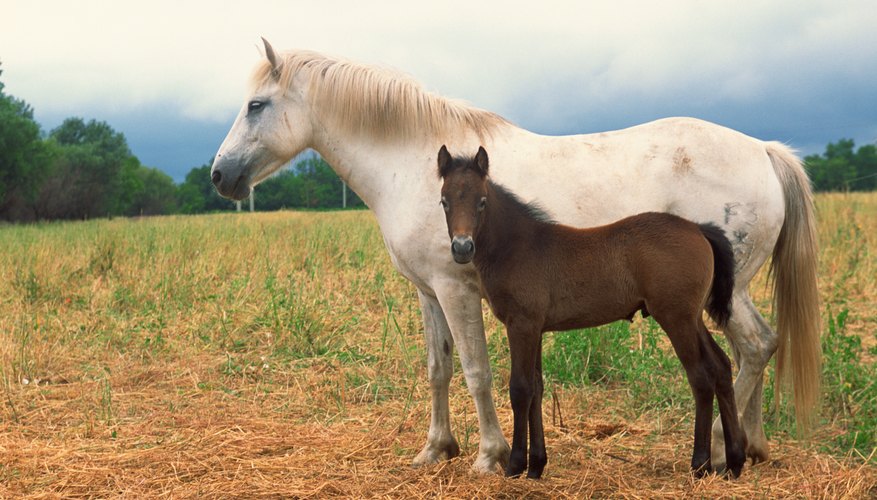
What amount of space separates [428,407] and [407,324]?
2.26 meters

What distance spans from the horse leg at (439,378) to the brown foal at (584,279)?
2.52ft

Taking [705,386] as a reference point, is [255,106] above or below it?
above

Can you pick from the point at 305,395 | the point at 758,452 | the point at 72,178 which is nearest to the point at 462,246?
the point at 758,452

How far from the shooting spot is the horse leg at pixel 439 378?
4.58m

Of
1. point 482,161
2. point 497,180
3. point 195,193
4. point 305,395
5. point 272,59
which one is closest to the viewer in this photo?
point 482,161

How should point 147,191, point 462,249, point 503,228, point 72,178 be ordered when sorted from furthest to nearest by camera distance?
point 147,191, point 72,178, point 503,228, point 462,249

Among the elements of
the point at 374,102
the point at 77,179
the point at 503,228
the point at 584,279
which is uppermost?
Result: the point at 77,179

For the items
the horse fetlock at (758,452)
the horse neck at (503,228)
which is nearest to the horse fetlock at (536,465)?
the horse neck at (503,228)

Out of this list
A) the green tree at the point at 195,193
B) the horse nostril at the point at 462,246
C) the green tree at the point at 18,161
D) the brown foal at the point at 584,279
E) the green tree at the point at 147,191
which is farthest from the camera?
the green tree at the point at 195,193

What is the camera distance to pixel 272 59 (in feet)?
15.1

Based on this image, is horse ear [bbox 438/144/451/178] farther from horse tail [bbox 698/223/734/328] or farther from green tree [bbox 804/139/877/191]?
green tree [bbox 804/139/877/191]

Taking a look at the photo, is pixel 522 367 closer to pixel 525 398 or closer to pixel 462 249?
pixel 525 398

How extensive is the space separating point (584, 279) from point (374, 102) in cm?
168

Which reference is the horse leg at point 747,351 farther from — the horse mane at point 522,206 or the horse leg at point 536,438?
the horse mane at point 522,206
